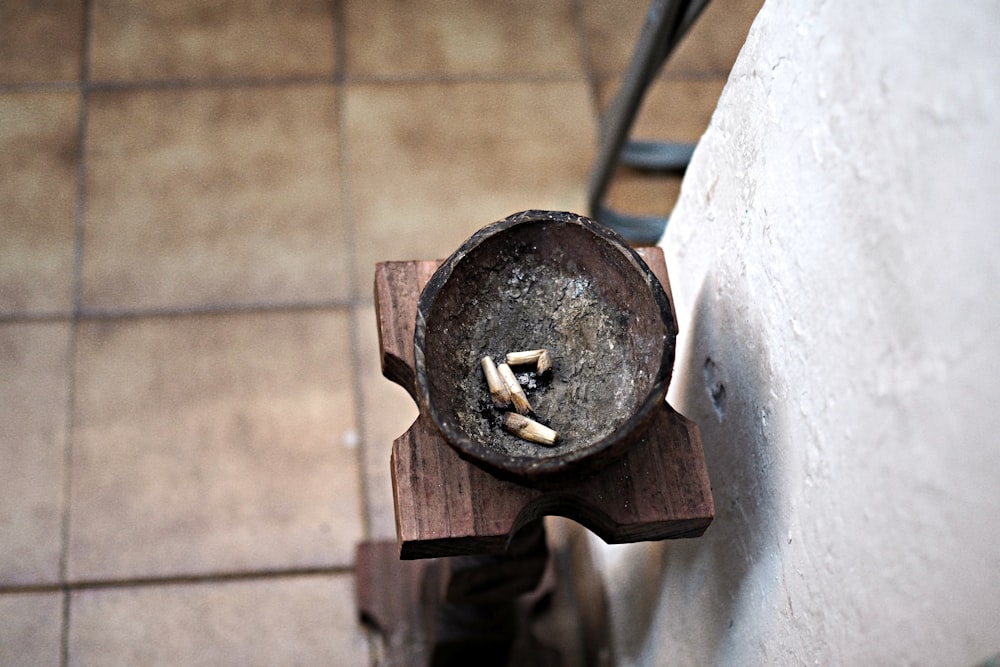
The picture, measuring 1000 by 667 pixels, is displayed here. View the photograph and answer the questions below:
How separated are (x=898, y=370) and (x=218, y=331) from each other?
5.04 ft

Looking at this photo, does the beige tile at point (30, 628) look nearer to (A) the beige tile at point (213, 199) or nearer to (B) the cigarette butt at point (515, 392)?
(A) the beige tile at point (213, 199)

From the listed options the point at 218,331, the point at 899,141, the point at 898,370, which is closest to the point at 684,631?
the point at 898,370

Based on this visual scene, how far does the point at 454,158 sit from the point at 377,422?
668 millimetres

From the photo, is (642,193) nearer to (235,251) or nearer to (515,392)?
(235,251)

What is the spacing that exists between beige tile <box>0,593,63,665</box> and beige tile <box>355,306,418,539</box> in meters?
0.58

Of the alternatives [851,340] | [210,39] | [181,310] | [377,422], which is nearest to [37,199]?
[181,310]

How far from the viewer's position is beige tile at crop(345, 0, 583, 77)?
2.29 meters

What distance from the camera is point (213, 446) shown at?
1862mm

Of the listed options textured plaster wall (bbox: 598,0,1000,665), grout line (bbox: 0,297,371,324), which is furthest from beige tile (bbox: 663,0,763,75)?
textured plaster wall (bbox: 598,0,1000,665)

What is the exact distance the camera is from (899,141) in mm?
711

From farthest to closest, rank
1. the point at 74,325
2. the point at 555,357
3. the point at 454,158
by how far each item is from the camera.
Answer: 1. the point at 454,158
2. the point at 74,325
3. the point at 555,357

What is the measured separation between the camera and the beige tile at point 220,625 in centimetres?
170

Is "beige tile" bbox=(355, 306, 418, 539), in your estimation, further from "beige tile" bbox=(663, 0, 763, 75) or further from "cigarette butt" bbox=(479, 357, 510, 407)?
"beige tile" bbox=(663, 0, 763, 75)

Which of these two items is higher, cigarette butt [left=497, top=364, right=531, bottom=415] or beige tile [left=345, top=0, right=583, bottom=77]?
cigarette butt [left=497, top=364, right=531, bottom=415]
